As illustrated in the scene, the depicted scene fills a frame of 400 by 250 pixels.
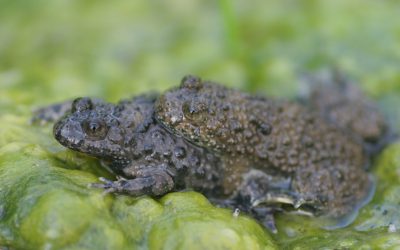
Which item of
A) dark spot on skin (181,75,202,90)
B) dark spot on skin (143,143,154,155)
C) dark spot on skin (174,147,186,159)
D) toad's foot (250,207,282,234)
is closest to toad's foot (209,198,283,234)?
toad's foot (250,207,282,234)

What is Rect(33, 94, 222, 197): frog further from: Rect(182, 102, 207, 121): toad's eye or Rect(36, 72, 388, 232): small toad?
Rect(182, 102, 207, 121): toad's eye

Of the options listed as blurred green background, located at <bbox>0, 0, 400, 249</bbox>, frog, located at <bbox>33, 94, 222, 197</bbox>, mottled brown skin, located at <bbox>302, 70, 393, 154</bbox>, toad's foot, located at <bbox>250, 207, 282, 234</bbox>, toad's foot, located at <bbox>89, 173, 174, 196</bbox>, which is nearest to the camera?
blurred green background, located at <bbox>0, 0, 400, 249</bbox>

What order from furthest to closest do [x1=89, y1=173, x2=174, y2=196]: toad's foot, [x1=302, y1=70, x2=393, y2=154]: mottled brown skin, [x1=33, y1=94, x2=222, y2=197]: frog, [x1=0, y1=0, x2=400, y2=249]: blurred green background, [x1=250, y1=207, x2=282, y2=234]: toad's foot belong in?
[x1=302, y1=70, x2=393, y2=154]: mottled brown skin
[x1=250, y1=207, x2=282, y2=234]: toad's foot
[x1=33, y1=94, x2=222, y2=197]: frog
[x1=89, y1=173, x2=174, y2=196]: toad's foot
[x1=0, y1=0, x2=400, y2=249]: blurred green background

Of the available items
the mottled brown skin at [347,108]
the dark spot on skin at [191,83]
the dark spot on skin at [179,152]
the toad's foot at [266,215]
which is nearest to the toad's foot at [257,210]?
the toad's foot at [266,215]

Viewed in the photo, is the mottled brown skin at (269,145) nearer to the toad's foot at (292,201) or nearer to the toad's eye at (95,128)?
the toad's foot at (292,201)

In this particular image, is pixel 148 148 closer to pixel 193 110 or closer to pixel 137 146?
pixel 137 146

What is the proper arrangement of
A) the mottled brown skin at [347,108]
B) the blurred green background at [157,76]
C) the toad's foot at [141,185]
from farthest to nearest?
1. the mottled brown skin at [347,108]
2. the toad's foot at [141,185]
3. the blurred green background at [157,76]
